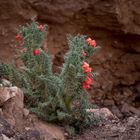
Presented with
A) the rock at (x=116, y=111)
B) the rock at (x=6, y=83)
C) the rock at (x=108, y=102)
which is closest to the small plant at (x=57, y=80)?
the rock at (x=6, y=83)

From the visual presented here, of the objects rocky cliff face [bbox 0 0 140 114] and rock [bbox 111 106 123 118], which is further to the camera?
rock [bbox 111 106 123 118]

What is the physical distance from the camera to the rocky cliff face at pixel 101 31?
5578 mm

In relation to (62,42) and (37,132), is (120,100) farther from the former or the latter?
(37,132)

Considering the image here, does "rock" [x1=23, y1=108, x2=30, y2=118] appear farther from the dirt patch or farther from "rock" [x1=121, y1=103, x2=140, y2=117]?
"rock" [x1=121, y1=103, x2=140, y2=117]

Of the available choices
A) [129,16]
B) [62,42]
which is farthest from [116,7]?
[62,42]

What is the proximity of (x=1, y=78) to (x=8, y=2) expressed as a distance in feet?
7.72

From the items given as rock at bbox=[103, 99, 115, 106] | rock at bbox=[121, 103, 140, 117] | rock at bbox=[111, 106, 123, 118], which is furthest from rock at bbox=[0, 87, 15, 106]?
rock at bbox=[103, 99, 115, 106]

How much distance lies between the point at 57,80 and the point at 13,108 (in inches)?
13.7

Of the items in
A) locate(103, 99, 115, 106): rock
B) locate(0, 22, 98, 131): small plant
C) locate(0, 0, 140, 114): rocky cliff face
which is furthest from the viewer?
locate(103, 99, 115, 106): rock

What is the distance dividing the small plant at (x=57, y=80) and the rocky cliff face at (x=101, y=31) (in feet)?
7.35

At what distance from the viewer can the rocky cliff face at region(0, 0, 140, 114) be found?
220 inches

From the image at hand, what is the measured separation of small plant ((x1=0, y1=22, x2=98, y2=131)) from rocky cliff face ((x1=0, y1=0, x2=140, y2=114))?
7.35 feet

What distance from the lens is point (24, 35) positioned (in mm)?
3291

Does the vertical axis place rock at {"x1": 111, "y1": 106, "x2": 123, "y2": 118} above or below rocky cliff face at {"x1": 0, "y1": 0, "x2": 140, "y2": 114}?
below
